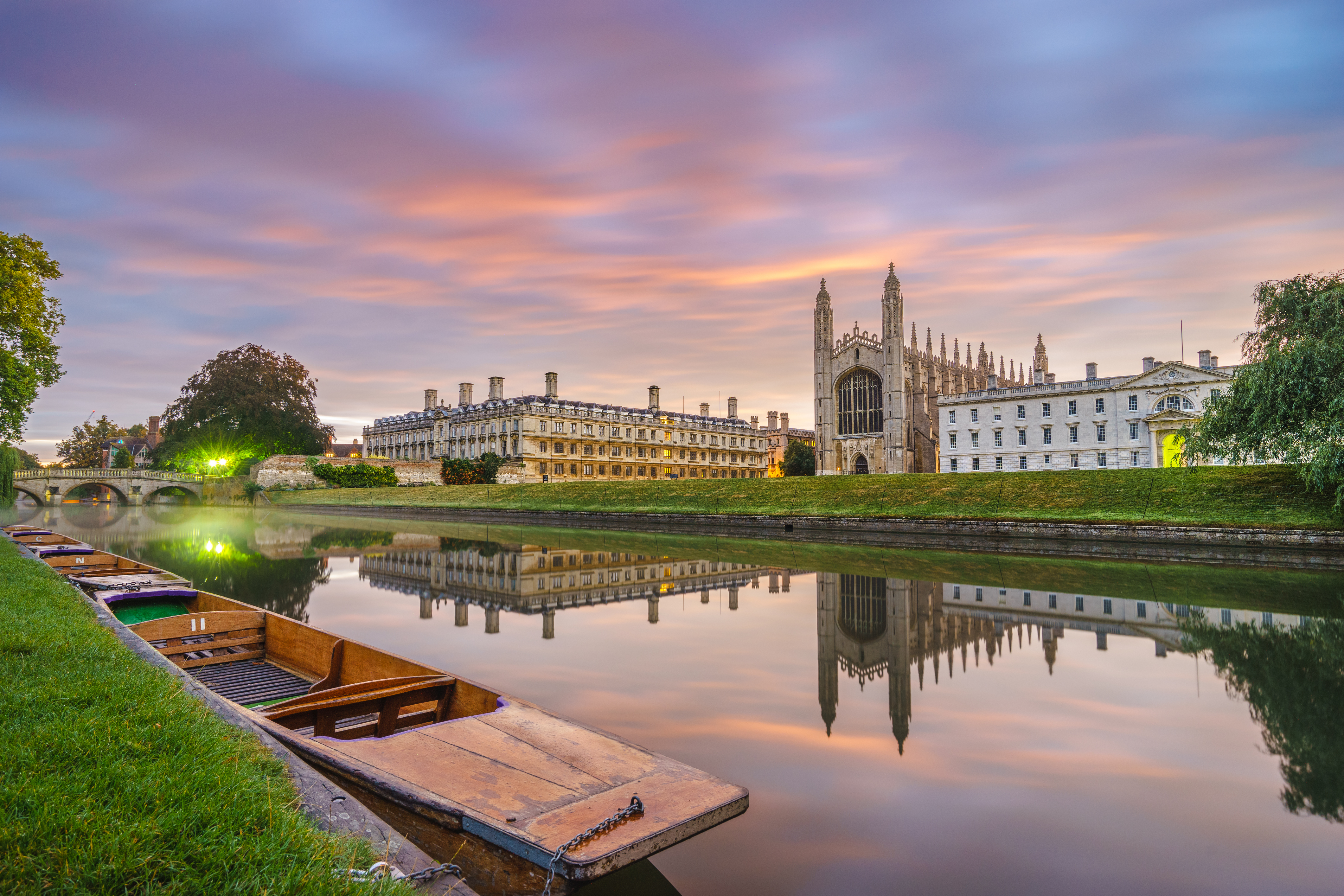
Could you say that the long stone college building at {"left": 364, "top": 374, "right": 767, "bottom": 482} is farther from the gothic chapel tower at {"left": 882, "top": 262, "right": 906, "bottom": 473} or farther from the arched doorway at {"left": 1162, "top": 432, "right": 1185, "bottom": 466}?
the arched doorway at {"left": 1162, "top": 432, "right": 1185, "bottom": 466}

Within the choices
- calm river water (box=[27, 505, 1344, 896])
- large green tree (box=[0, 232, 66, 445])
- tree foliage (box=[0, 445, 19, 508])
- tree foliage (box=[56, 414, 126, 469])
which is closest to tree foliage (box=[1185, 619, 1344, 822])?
calm river water (box=[27, 505, 1344, 896])

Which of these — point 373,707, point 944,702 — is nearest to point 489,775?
point 373,707

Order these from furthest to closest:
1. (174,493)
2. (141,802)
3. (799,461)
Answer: (799,461) → (174,493) → (141,802)

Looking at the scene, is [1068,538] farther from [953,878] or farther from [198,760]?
[198,760]

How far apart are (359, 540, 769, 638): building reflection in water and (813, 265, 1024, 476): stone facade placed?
1724 inches

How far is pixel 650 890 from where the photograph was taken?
13.2 feet

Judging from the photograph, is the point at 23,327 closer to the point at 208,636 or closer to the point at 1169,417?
the point at 208,636

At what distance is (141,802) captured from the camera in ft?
10.4

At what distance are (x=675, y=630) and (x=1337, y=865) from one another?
775 centimetres

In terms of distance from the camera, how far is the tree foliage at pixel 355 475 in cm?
6397

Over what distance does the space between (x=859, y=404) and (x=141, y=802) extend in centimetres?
6583

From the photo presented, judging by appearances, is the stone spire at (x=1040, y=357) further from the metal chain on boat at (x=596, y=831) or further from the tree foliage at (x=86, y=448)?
the tree foliage at (x=86, y=448)

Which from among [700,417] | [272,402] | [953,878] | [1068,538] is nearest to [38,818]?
[953,878]

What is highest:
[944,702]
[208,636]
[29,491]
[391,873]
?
[29,491]
